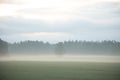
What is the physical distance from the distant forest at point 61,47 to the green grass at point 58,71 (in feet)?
1.25

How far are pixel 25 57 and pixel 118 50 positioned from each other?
287 centimetres

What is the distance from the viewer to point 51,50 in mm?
9273

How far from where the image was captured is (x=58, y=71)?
27.7ft

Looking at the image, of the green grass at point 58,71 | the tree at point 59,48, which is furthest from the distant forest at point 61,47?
the green grass at point 58,71

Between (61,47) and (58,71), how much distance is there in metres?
0.95

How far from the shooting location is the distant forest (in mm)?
8391

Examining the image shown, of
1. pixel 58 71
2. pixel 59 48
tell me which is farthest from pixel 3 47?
pixel 58 71

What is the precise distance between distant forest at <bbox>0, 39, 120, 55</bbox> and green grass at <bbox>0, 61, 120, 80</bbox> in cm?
38

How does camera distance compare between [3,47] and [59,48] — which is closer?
[3,47]

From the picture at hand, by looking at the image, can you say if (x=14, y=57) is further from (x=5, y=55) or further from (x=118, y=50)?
(x=118, y=50)

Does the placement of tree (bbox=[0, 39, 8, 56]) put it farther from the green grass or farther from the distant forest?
the green grass

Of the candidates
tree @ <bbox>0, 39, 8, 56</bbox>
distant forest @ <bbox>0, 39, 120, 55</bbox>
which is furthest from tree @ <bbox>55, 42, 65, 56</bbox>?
tree @ <bbox>0, 39, 8, 56</bbox>

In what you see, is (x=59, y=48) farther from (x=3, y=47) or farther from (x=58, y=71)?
(x=3, y=47)

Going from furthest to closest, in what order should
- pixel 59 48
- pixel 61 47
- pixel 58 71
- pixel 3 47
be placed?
pixel 59 48 → pixel 61 47 → pixel 3 47 → pixel 58 71
